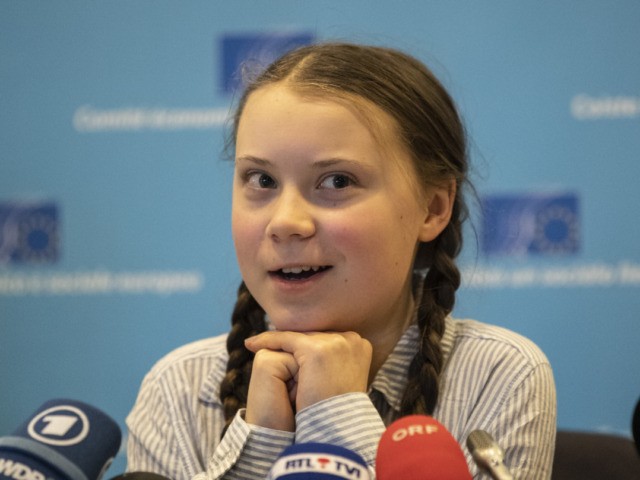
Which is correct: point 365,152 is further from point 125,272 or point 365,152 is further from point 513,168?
point 125,272

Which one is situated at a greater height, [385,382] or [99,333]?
[385,382]

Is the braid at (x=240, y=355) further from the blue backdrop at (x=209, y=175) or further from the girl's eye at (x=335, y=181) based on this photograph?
the blue backdrop at (x=209, y=175)

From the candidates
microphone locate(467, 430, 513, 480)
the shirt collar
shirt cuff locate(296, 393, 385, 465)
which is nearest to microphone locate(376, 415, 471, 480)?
microphone locate(467, 430, 513, 480)

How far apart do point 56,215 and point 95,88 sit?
1.40ft

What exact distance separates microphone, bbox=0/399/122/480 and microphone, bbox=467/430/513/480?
38 centimetres

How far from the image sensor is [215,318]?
104 inches

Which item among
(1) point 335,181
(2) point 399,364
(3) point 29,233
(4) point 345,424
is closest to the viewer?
(4) point 345,424

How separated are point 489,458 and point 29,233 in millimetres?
2236

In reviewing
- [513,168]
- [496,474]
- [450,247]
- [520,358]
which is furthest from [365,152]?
[513,168]

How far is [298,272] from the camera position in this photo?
1.18 m

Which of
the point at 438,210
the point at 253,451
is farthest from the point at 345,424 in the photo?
the point at 438,210

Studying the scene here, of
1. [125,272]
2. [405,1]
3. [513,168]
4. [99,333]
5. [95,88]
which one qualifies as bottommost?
[99,333]

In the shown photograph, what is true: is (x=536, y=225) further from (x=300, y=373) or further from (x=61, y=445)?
(x=61, y=445)

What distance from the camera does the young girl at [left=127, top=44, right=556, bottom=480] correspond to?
1136mm
